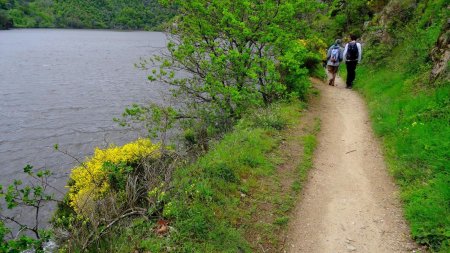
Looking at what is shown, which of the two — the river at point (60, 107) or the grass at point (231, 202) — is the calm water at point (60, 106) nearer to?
the river at point (60, 107)

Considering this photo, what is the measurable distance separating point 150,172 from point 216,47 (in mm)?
8086

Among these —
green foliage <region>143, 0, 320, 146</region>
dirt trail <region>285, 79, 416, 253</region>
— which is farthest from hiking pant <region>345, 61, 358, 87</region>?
dirt trail <region>285, 79, 416, 253</region>

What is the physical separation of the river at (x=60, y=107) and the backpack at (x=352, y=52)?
9152 mm

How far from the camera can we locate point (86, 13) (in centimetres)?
16788

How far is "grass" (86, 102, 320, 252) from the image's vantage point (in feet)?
20.6

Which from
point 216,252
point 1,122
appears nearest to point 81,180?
point 216,252

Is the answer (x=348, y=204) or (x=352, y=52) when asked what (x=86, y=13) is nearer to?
(x=352, y=52)

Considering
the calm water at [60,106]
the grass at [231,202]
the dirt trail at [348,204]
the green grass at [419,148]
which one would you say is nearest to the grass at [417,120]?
the green grass at [419,148]

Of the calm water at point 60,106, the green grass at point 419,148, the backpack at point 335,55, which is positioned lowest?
the calm water at point 60,106

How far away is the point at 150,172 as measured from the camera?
8.75 m

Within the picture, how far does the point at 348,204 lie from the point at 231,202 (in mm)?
2383

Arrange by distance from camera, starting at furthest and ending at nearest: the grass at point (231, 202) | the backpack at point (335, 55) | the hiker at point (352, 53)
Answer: the backpack at point (335, 55)
the hiker at point (352, 53)
the grass at point (231, 202)

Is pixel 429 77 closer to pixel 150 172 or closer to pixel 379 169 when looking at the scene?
pixel 379 169

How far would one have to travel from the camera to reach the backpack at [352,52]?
1670 centimetres
